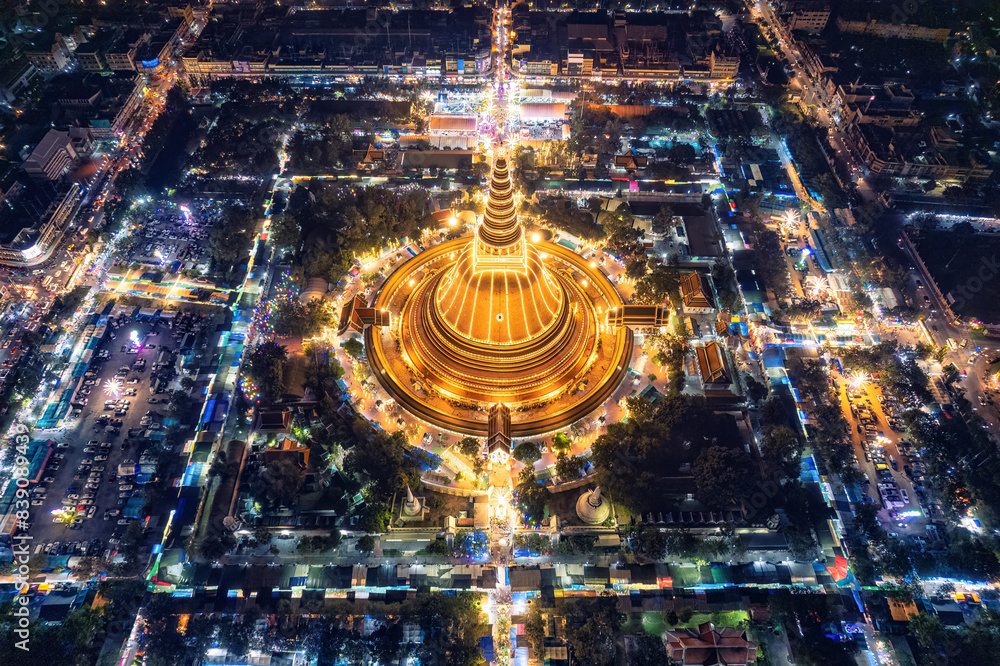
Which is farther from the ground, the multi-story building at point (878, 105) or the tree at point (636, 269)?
the multi-story building at point (878, 105)

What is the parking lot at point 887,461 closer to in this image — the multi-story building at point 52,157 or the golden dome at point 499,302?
the golden dome at point 499,302

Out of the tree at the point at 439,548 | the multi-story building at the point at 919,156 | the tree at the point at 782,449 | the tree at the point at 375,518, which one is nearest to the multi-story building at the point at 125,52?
the tree at the point at 375,518

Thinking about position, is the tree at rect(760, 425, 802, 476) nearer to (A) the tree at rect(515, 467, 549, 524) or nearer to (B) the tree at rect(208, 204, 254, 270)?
(A) the tree at rect(515, 467, 549, 524)

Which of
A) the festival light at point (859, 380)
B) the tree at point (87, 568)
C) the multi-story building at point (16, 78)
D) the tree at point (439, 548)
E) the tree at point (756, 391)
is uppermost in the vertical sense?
the multi-story building at point (16, 78)

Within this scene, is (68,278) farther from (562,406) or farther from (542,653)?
(542,653)

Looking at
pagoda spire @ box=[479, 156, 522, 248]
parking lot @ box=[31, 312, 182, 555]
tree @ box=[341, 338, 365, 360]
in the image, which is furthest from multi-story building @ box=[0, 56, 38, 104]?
pagoda spire @ box=[479, 156, 522, 248]

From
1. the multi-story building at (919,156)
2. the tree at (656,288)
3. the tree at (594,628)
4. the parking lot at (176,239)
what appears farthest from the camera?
the multi-story building at (919,156)

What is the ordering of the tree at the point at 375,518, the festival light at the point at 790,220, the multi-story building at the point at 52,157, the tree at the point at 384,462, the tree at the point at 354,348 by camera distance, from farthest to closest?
the multi-story building at the point at 52,157
the festival light at the point at 790,220
the tree at the point at 354,348
the tree at the point at 384,462
the tree at the point at 375,518
